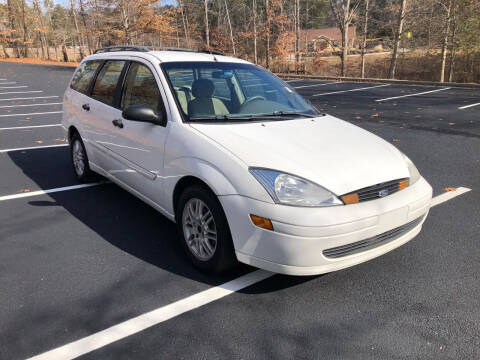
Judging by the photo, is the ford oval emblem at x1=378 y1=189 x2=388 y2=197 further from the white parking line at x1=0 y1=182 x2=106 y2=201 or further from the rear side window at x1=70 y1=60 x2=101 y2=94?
the white parking line at x1=0 y1=182 x2=106 y2=201

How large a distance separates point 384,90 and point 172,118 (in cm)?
1351

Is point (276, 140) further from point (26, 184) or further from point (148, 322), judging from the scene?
point (26, 184)

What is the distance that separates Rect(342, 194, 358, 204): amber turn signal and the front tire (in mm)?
836

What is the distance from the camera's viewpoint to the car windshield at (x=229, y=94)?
3.55m


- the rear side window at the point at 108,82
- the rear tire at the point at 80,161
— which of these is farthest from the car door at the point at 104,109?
the rear tire at the point at 80,161

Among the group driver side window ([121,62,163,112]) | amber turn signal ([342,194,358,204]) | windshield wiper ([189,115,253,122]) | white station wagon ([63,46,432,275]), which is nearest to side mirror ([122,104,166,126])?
white station wagon ([63,46,432,275])

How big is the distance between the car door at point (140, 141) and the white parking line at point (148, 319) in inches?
41.0

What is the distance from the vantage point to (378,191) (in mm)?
2842

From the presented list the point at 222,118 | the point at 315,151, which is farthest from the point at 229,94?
the point at 315,151

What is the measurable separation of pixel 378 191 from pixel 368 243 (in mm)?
372

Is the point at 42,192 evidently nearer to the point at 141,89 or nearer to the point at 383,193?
the point at 141,89

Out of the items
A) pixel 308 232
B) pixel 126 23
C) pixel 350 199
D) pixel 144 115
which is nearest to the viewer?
pixel 308 232

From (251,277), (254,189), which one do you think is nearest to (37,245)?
(251,277)

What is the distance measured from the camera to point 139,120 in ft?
11.4
